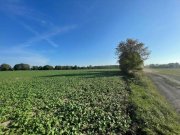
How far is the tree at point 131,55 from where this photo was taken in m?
45.7

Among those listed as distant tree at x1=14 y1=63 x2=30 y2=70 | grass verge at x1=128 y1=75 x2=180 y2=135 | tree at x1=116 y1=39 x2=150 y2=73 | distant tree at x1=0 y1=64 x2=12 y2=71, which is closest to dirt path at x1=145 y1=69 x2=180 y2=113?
grass verge at x1=128 y1=75 x2=180 y2=135

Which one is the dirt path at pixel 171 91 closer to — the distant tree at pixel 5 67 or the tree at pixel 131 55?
the tree at pixel 131 55

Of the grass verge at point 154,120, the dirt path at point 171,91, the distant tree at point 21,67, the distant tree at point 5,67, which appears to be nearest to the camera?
the grass verge at point 154,120

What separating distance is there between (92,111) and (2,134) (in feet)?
15.0

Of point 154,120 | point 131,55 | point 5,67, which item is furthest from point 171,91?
point 5,67

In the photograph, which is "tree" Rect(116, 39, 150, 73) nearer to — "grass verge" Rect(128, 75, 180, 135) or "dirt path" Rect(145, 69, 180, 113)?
"dirt path" Rect(145, 69, 180, 113)

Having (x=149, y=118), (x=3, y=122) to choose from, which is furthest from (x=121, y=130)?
(x=3, y=122)

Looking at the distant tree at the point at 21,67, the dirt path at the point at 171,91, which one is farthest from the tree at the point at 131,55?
the distant tree at the point at 21,67

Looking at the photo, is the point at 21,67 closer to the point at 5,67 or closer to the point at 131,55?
the point at 5,67

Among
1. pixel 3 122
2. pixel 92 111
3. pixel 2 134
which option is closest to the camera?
pixel 2 134

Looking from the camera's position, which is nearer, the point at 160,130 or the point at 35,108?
the point at 160,130

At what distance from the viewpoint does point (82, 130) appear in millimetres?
7234

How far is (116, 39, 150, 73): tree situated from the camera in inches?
1797

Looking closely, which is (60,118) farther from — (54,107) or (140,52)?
(140,52)
